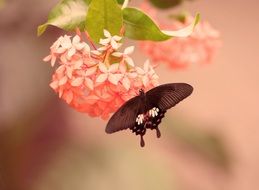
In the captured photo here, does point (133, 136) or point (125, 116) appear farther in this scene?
point (133, 136)

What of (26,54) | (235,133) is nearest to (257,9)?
(235,133)

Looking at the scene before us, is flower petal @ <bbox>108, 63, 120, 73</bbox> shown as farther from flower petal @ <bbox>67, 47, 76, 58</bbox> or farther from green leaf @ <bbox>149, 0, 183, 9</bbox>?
green leaf @ <bbox>149, 0, 183, 9</bbox>

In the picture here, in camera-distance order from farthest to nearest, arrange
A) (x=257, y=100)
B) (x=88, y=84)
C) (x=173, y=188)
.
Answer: (x=257, y=100) → (x=173, y=188) → (x=88, y=84)

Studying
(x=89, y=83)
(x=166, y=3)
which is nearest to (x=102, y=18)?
(x=89, y=83)

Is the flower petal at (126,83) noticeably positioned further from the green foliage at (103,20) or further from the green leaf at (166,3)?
the green leaf at (166,3)

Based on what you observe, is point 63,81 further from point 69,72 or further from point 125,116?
point 125,116

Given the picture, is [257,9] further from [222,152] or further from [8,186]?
[8,186]
